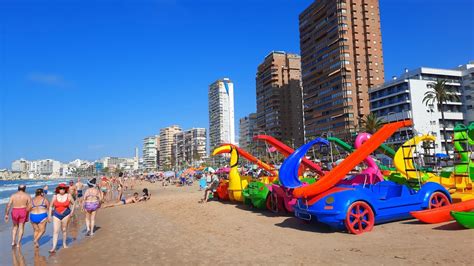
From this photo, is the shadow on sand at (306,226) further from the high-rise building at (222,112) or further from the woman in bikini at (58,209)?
the high-rise building at (222,112)

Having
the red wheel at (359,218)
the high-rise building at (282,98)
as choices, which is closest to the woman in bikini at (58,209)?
the red wheel at (359,218)

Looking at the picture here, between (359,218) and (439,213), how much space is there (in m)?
2.28

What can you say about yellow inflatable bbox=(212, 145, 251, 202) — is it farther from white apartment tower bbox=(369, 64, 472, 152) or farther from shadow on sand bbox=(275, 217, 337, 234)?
white apartment tower bbox=(369, 64, 472, 152)

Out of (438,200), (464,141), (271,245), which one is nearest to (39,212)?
(271,245)

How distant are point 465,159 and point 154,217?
12656mm

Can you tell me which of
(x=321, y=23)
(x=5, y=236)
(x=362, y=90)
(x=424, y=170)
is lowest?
(x=5, y=236)

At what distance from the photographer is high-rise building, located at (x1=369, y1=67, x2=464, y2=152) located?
225ft

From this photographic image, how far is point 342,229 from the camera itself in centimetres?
974

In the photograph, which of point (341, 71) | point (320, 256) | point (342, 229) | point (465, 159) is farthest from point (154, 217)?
point (341, 71)

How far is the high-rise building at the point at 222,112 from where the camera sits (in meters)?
154

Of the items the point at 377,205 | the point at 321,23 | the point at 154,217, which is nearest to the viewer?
the point at 377,205

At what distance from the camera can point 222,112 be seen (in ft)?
511

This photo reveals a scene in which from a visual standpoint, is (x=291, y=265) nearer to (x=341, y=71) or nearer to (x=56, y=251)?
(x=56, y=251)

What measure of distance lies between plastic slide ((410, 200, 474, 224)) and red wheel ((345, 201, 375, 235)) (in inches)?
52.6
